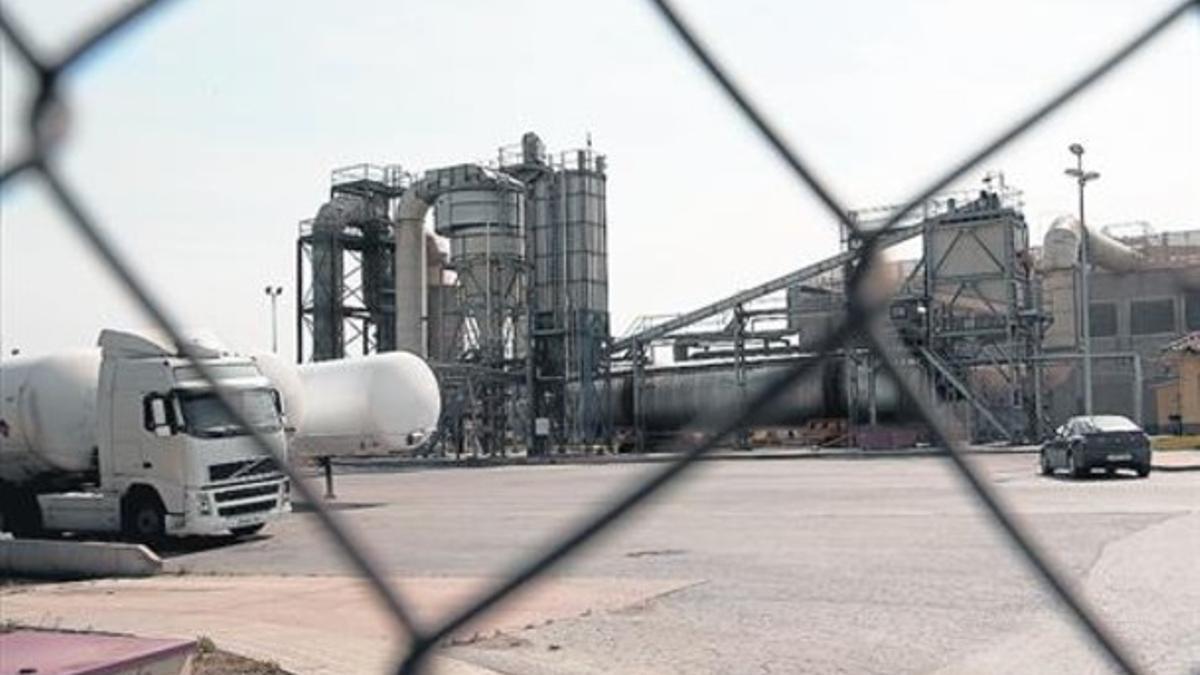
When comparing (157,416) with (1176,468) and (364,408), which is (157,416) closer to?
(364,408)

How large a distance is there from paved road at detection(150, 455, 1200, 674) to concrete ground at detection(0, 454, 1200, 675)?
3 cm

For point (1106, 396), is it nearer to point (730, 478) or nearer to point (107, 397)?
point (730, 478)

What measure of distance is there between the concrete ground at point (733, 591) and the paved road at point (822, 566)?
0.03m

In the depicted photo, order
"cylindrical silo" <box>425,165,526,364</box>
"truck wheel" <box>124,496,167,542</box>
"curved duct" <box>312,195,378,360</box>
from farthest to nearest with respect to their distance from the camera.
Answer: "curved duct" <box>312,195,378,360</box>
"cylindrical silo" <box>425,165,526,364</box>
"truck wheel" <box>124,496,167,542</box>

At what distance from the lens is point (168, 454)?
1912cm

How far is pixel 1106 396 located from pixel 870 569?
35521 millimetres

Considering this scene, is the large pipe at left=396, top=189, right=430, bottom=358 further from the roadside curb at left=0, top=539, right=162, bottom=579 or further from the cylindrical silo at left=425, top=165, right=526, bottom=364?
the roadside curb at left=0, top=539, right=162, bottom=579

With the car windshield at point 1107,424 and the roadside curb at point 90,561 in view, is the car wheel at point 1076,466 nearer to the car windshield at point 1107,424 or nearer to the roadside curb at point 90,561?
the car windshield at point 1107,424

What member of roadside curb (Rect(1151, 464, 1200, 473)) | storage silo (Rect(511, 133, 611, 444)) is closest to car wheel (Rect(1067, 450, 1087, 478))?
roadside curb (Rect(1151, 464, 1200, 473))

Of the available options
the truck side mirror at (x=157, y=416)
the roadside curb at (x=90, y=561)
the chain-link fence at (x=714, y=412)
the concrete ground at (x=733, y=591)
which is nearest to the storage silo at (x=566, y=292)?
the concrete ground at (x=733, y=591)

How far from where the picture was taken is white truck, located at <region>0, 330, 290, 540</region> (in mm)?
19016

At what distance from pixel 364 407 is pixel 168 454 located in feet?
25.0

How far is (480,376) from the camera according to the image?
166 ft

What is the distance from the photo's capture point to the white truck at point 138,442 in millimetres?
19016
